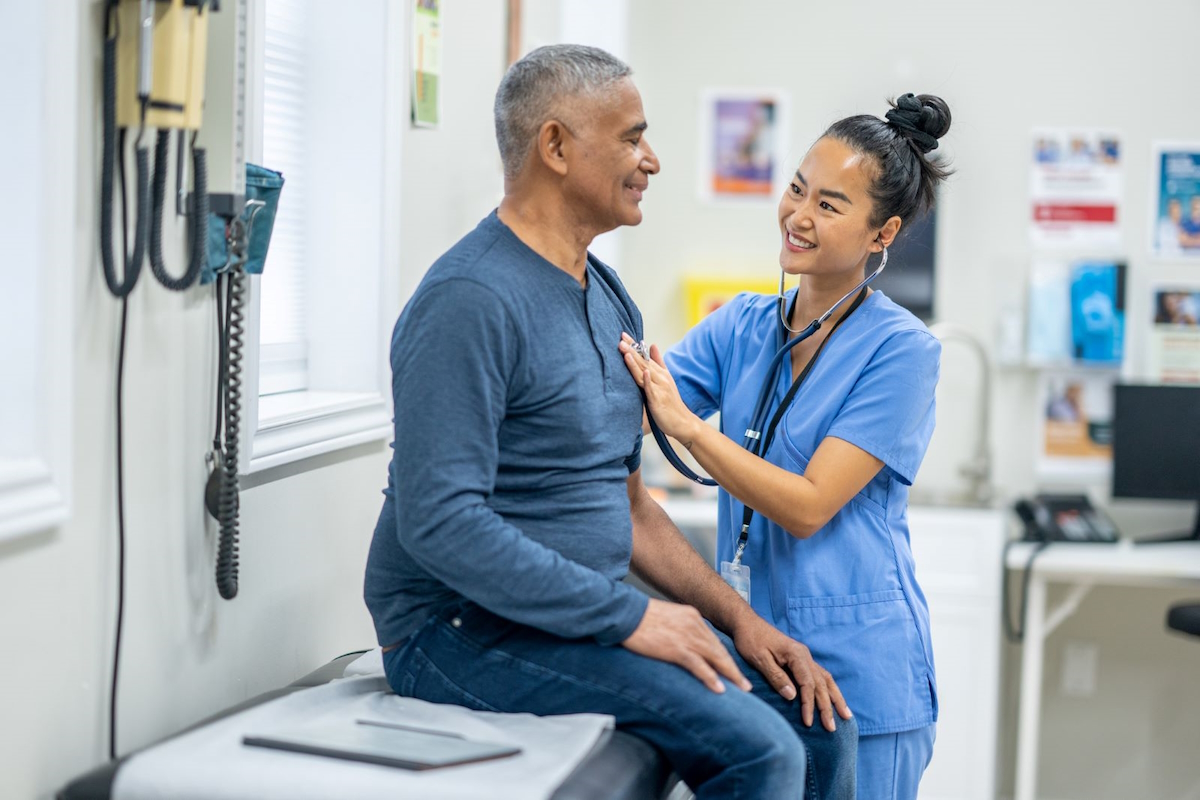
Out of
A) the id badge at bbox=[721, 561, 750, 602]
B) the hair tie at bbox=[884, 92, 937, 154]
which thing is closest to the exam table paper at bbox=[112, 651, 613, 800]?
the id badge at bbox=[721, 561, 750, 602]

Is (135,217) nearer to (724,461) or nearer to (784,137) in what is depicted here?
(724,461)

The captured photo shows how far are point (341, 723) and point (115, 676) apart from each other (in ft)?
0.90

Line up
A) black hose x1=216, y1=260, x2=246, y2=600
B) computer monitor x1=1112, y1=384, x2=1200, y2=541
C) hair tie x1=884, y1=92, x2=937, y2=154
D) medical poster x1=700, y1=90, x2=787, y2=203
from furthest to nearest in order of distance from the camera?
medical poster x1=700, y1=90, x2=787, y2=203 < computer monitor x1=1112, y1=384, x2=1200, y2=541 < hair tie x1=884, y1=92, x2=937, y2=154 < black hose x1=216, y1=260, x2=246, y2=600

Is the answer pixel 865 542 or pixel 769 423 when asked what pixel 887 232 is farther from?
pixel 865 542

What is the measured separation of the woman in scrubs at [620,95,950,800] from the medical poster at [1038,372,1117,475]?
1.97m

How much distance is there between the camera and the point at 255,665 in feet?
6.09

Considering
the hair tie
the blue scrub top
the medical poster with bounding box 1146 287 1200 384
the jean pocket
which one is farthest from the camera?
the medical poster with bounding box 1146 287 1200 384

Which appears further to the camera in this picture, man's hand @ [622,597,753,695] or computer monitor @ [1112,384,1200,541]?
computer monitor @ [1112,384,1200,541]

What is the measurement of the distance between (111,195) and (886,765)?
4.09ft

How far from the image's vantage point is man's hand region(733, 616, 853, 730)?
1673 millimetres

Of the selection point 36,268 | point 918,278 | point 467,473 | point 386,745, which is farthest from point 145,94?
point 918,278

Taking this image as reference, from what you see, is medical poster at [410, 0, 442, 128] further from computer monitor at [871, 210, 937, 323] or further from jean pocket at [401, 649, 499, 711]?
computer monitor at [871, 210, 937, 323]

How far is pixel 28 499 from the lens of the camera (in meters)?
1.30

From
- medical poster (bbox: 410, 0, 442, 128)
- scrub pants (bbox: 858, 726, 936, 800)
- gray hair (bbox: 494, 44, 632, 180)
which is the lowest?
scrub pants (bbox: 858, 726, 936, 800)
